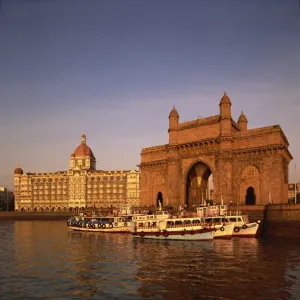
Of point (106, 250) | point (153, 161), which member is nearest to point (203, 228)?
point (106, 250)

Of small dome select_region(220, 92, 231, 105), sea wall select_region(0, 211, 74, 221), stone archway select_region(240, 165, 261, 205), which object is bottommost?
sea wall select_region(0, 211, 74, 221)

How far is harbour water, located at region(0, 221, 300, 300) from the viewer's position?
2072 centimetres

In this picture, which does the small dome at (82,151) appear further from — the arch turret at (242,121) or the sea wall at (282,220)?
the sea wall at (282,220)

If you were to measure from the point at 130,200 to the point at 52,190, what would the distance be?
1271 inches

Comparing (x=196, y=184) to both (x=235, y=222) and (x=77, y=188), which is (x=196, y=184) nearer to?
(x=235, y=222)

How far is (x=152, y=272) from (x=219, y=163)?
35396 millimetres

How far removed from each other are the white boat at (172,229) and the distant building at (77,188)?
279ft

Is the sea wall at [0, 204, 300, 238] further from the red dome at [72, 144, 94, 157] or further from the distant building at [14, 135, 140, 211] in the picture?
the red dome at [72, 144, 94, 157]

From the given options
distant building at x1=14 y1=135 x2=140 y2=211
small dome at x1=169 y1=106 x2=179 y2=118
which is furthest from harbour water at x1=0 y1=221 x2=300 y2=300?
distant building at x1=14 y1=135 x2=140 y2=211

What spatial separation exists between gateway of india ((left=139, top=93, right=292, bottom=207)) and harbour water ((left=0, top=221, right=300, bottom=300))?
17525 mm

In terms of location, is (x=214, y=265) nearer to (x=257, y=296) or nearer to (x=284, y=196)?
(x=257, y=296)

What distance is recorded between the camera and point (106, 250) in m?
37.4

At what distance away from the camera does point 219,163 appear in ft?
193

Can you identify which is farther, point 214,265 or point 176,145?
point 176,145
